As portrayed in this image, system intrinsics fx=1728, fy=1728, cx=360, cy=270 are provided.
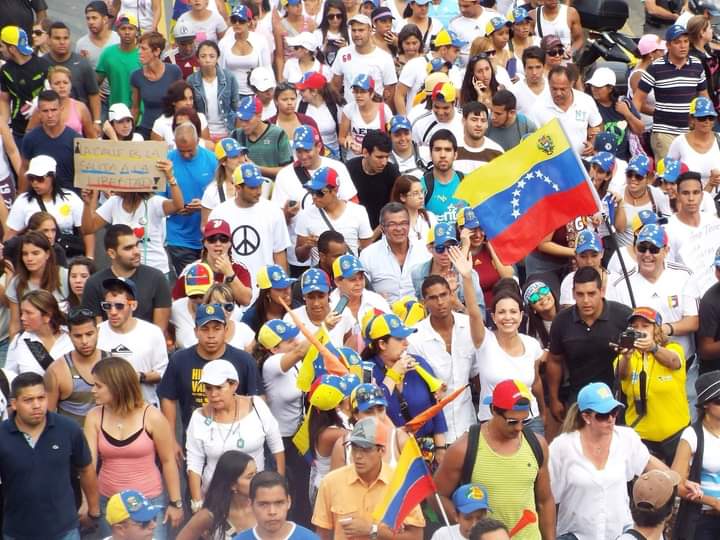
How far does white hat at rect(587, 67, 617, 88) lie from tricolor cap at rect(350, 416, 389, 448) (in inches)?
303

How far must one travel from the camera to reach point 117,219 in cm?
1354

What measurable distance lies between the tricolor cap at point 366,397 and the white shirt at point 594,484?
1112 millimetres

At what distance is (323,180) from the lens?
520 inches

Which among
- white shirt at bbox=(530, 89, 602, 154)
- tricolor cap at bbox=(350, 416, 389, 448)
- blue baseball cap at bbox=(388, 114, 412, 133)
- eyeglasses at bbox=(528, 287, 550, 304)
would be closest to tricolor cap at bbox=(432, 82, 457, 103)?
blue baseball cap at bbox=(388, 114, 412, 133)

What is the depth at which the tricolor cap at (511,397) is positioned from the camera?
31.8 feet

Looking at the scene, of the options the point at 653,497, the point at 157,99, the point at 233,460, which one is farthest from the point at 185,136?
the point at 653,497

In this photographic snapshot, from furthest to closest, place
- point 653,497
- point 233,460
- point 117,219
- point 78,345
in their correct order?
1. point 117,219
2. point 78,345
3. point 233,460
4. point 653,497

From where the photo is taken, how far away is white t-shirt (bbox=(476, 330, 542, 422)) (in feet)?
36.9

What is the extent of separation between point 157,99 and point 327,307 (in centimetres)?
519

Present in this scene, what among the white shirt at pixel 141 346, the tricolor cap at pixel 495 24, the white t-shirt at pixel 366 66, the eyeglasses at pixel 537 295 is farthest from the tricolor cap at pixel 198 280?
the tricolor cap at pixel 495 24

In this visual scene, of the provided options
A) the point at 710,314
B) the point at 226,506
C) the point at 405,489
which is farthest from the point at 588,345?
the point at 226,506

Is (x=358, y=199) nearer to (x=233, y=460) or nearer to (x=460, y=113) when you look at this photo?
(x=460, y=113)

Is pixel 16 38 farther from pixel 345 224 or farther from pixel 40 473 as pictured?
pixel 40 473

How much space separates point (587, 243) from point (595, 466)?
105 inches
